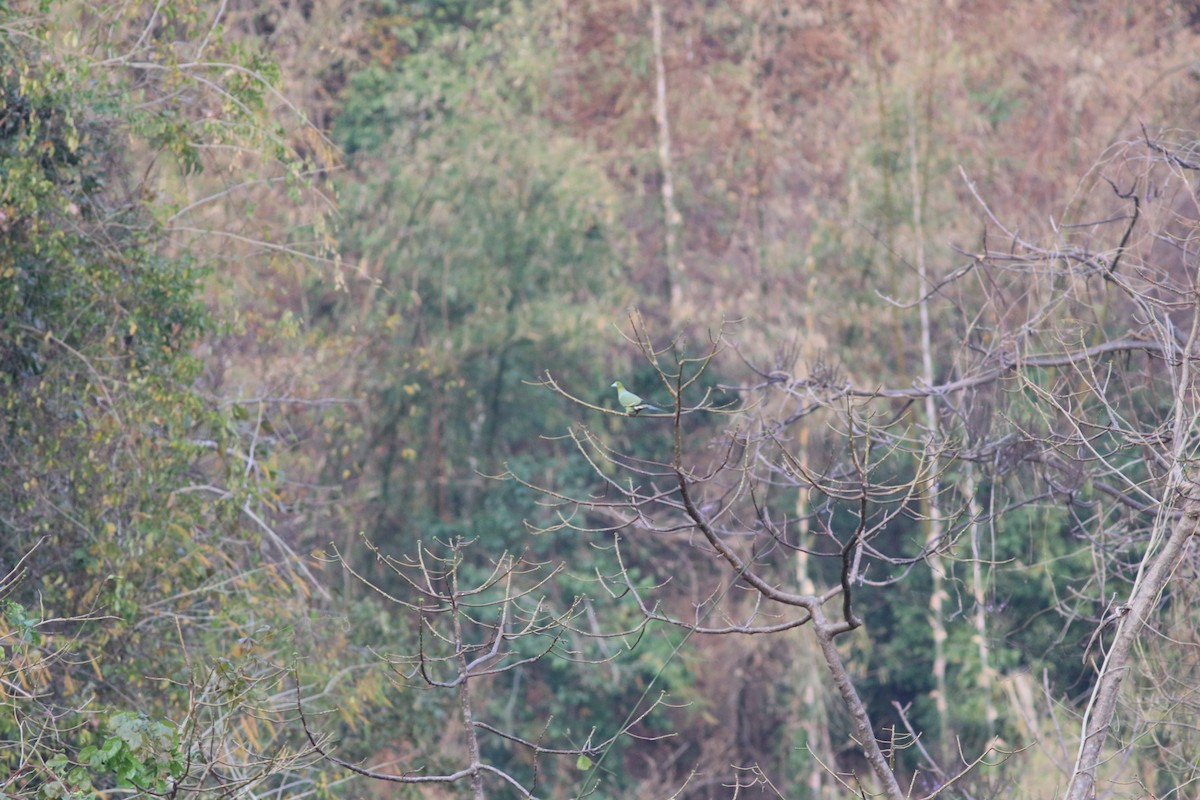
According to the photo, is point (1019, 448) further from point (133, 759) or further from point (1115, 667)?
point (133, 759)

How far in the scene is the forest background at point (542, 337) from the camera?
4.98 meters

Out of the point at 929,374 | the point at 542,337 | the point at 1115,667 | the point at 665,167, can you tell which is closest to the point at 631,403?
the point at 1115,667

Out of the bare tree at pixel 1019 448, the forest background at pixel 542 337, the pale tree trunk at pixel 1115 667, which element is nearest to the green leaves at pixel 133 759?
the bare tree at pixel 1019 448

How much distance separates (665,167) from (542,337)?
2350 millimetres

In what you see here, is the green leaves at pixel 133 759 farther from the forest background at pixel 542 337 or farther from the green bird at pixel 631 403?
the forest background at pixel 542 337

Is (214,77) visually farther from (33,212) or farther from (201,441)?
(201,441)

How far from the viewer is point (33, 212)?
4.64 m

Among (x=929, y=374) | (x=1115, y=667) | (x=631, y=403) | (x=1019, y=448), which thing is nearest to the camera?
(x=631, y=403)

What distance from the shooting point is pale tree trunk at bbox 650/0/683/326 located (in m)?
11.6

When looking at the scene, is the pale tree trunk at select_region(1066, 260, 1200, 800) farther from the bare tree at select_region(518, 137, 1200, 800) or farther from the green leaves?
the green leaves

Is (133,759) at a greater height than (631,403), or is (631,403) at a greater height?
(631,403)

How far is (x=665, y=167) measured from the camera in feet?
38.7

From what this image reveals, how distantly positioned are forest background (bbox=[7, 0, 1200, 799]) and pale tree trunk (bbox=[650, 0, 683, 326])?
0.06m

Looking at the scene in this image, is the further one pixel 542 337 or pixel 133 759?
pixel 542 337
